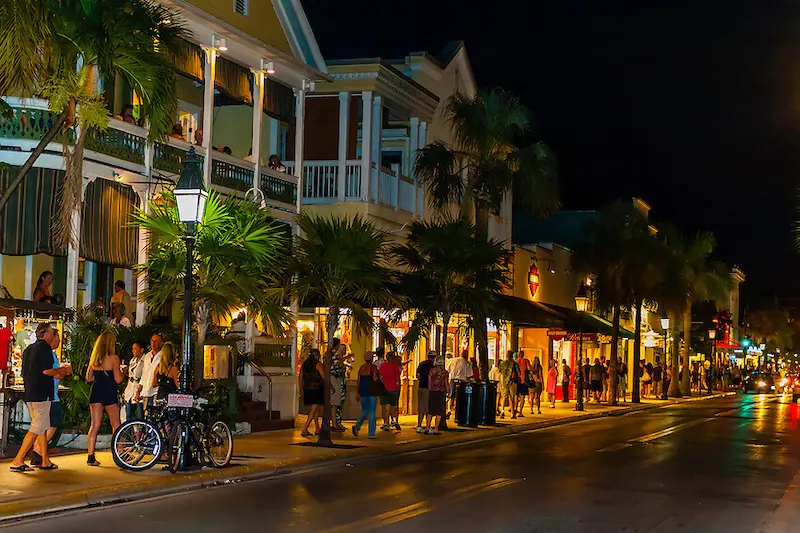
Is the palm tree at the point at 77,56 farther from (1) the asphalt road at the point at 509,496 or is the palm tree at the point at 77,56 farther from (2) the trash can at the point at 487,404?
(2) the trash can at the point at 487,404

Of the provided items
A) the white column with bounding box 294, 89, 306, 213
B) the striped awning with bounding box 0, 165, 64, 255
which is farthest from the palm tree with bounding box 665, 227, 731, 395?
the striped awning with bounding box 0, 165, 64, 255

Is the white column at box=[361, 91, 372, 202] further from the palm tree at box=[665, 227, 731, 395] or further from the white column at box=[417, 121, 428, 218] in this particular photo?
the palm tree at box=[665, 227, 731, 395]

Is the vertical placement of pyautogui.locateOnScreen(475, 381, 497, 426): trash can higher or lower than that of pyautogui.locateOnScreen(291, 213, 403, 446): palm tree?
lower

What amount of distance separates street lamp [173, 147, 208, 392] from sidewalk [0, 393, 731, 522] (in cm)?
163

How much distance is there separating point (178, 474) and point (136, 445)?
0.84m

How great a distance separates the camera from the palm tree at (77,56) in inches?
548

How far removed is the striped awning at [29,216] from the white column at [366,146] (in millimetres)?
11715

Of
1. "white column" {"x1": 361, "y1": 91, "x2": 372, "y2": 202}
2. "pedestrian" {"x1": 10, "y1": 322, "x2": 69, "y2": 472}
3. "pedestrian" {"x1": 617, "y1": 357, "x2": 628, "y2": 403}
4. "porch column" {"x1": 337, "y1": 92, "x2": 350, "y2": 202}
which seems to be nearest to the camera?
"pedestrian" {"x1": 10, "y1": 322, "x2": 69, "y2": 472}

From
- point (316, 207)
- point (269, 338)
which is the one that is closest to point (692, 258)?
point (316, 207)

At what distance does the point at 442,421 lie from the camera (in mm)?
27859

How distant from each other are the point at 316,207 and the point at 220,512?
19013 millimetres

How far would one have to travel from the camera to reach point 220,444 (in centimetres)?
1778

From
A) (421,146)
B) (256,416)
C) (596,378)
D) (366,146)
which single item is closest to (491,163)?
(421,146)

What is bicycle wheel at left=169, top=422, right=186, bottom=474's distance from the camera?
16.8 m
